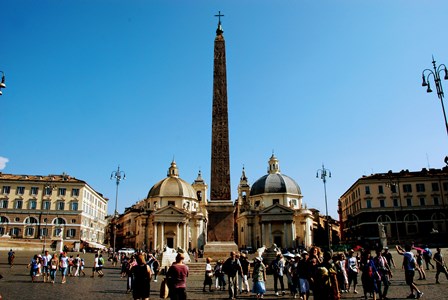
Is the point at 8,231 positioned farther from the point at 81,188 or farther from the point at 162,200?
the point at 162,200

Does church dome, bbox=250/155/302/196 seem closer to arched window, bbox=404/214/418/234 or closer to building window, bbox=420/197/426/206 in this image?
arched window, bbox=404/214/418/234

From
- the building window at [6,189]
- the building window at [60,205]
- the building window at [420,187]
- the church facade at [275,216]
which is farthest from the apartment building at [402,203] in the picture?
the building window at [6,189]

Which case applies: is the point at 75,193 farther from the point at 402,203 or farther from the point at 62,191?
the point at 402,203

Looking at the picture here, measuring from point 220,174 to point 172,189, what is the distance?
1803 inches

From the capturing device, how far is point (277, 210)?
60.3 m

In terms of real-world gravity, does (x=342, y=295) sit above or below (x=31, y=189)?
below

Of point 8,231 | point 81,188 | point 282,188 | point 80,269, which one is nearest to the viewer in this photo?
point 80,269

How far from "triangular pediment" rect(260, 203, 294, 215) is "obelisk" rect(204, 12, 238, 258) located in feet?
134

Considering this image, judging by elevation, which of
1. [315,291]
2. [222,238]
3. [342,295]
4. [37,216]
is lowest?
[342,295]

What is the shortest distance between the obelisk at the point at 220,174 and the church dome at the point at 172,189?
44.3 m

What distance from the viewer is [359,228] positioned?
186 ft

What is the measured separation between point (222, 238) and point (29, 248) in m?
28.5

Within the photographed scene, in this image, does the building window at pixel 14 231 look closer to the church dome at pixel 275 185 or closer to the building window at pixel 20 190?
the building window at pixel 20 190

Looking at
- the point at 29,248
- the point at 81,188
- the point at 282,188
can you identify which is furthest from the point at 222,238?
the point at 282,188
